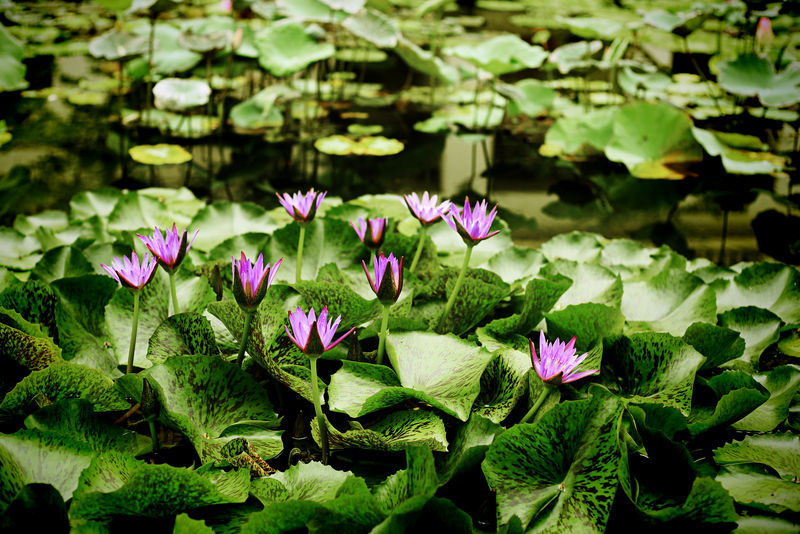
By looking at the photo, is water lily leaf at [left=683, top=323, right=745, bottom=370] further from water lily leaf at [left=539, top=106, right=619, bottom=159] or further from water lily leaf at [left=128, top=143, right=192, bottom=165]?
water lily leaf at [left=128, top=143, right=192, bottom=165]

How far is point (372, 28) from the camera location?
3.25 m

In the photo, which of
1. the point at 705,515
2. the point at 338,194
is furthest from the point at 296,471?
the point at 338,194

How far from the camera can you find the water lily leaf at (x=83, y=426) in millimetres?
906

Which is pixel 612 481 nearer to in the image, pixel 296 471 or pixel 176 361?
pixel 296 471

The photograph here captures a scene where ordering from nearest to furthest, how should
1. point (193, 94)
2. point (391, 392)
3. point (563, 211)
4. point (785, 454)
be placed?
point (391, 392), point (785, 454), point (563, 211), point (193, 94)

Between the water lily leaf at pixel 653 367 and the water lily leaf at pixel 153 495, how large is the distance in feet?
2.13

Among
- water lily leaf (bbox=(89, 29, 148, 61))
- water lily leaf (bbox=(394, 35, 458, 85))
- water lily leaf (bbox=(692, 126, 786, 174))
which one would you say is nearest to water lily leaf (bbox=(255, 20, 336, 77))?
water lily leaf (bbox=(394, 35, 458, 85))

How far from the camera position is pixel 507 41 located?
3.41 meters

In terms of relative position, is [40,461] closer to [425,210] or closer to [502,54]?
[425,210]

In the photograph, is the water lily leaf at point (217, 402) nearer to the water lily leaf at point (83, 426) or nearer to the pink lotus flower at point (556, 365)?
the water lily leaf at point (83, 426)

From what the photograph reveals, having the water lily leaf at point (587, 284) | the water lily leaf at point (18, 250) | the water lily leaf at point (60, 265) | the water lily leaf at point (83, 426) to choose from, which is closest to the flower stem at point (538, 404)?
the water lily leaf at point (587, 284)

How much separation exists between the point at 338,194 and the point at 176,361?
174cm

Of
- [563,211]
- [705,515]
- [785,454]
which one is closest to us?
[705,515]

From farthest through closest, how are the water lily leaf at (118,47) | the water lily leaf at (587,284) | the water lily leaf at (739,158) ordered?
1. the water lily leaf at (118,47)
2. the water lily leaf at (739,158)
3. the water lily leaf at (587,284)
